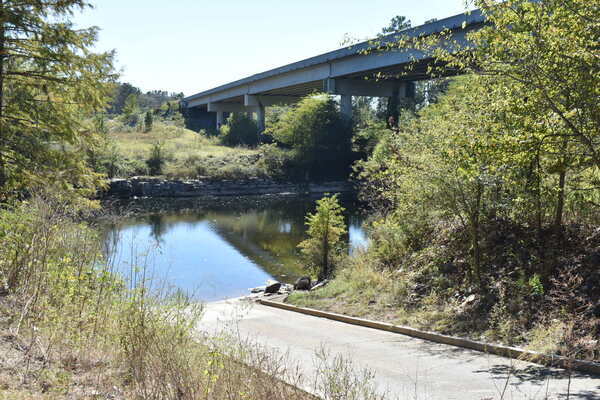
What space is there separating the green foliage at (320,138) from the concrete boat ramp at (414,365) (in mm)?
42230

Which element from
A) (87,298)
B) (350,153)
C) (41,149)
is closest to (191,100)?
(350,153)

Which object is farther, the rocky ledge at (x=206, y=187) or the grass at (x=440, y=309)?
the rocky ledge at (x=206, y=187)

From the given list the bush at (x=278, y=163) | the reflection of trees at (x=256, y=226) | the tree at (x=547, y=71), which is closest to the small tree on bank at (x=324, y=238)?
the reflection of trees at (x=256, y=226)

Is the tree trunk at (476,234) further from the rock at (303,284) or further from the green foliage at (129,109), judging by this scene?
the green foliage at (129,109)

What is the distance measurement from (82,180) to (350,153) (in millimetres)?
42255

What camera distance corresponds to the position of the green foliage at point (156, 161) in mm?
48594

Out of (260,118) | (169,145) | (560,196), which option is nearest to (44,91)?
(560,196)

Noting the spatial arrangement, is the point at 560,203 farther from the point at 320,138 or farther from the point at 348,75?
the point at 320,138

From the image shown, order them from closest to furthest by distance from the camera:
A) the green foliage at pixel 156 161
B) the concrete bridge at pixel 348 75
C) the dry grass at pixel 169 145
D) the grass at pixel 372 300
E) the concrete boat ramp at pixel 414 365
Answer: the concrete boat ramp at pixel 414 365, the grass at pixel 372 300, the concrete bridge at pixel 348 75, the green foliage at pixel 156 161, the dry grass at pixel 169 145

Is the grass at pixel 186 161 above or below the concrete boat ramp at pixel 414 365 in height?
above

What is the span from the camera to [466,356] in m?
8.02

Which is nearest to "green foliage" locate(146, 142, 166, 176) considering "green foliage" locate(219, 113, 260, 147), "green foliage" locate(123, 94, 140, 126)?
"green foliage" locate(219, 113, 260, 147)

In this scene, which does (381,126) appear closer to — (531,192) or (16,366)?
(531,192)

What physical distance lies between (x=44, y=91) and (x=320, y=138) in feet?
134
